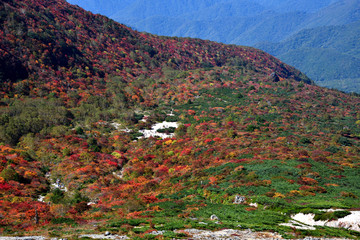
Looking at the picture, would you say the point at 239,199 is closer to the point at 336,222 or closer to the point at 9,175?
→ the point at 336,222

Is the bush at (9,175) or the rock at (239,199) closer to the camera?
the rock at (239,199)

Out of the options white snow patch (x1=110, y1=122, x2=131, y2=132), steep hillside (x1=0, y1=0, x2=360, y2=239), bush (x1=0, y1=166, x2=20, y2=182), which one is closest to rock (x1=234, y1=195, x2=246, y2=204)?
steep hillside (x1=0, y1=0, x2=360, y2=239)

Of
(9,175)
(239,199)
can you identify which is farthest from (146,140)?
(239,199)

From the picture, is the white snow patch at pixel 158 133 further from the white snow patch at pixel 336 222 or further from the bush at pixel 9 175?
the white snow patch at pixel 336 222

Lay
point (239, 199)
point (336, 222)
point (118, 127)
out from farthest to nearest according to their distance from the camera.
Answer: point (118, 127) < point (239, 199) < point (336, 222)

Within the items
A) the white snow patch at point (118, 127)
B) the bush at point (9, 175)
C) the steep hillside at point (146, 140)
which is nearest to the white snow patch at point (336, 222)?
the steep hillside at point (146, 140)

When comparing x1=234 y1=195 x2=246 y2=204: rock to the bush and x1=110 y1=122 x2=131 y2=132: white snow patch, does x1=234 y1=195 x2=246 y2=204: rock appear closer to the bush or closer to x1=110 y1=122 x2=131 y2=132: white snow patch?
the bush

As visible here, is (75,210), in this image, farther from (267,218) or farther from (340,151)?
(340,151)

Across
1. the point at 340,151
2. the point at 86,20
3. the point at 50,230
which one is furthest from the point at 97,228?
the point at 86,20
